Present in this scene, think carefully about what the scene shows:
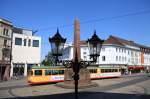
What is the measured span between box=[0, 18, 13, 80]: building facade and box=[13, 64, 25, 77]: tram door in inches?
114

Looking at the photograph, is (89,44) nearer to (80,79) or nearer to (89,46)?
(89,46)

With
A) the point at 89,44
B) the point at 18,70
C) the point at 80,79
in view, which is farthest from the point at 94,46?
the point at 18,70

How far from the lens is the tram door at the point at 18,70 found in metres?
56.8

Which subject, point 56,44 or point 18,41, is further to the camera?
point 18,41

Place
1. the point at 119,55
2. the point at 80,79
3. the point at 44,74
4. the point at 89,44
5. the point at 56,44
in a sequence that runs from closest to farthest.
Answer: the point at 89,44 < the point at 56,44 < the point at 80,79 < the point at 44,74 < the point at 119,55

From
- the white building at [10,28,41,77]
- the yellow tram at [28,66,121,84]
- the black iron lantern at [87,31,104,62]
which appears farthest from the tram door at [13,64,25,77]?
the black iron lantern at [87,31,104,62]

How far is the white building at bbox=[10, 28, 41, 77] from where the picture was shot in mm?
57056

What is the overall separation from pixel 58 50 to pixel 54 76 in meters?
25.5

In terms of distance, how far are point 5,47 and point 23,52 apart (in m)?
7.37

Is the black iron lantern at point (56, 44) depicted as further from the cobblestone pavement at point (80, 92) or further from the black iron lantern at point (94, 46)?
the cobblestone pavement at point (80, 92)

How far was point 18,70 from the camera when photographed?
58062mm

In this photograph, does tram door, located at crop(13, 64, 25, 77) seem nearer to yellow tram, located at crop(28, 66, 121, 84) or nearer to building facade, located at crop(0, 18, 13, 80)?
building facade, located at crop(0, 18, 13, 80)

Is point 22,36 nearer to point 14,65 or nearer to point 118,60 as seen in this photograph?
point 14,65

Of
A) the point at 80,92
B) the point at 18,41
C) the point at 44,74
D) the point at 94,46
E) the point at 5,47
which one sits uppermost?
the point at 18,41
